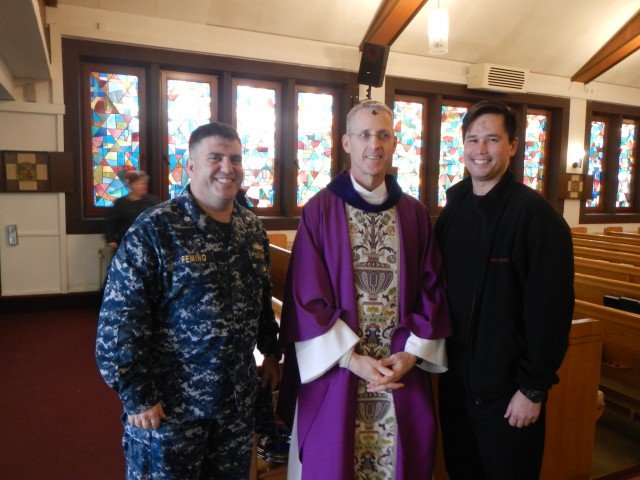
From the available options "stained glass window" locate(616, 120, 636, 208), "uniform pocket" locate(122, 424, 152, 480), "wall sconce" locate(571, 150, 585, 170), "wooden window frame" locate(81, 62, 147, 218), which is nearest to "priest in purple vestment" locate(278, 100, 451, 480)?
"uniform pocket" locate(122, 424, 152, 480)

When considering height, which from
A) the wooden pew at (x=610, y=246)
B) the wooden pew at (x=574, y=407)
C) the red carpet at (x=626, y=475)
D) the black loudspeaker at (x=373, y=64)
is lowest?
the red carpet at (x=626, y=475)

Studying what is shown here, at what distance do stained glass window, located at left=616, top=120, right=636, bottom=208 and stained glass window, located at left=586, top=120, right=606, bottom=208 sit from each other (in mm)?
406

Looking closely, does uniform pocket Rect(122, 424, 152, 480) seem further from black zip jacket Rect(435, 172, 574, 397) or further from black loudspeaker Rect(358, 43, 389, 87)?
black loudspeaker Rect(358, 43, 389, 87)

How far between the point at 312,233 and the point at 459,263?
1.57 feet

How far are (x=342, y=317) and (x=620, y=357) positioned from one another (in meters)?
2.05

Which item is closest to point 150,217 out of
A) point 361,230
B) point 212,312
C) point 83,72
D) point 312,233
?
point 212,312

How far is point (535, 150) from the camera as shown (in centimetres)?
801

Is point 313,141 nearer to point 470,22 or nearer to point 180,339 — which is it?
point 470,22

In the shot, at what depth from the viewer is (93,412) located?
3.00 m

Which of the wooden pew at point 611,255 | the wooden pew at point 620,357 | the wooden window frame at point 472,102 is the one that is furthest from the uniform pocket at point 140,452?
the wooden window frame at point 472,102

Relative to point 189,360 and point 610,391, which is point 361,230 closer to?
point 189,360

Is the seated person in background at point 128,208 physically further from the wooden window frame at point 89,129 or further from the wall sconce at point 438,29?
the wall sconce at point 438,29

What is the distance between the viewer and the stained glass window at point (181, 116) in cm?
571

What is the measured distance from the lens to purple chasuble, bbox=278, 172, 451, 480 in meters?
1.52
